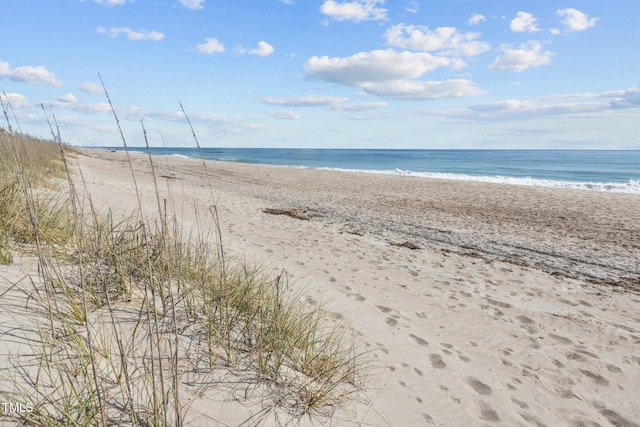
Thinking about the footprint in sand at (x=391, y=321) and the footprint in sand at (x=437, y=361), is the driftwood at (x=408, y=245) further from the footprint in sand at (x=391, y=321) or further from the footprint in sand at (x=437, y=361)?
the footprint in sand at (x=437, y=361)

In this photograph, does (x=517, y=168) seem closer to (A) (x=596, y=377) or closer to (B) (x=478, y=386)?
(A) (x=596, y=377)

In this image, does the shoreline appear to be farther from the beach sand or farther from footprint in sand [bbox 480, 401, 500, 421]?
footprint in sand [bbox 480, 401, 500, 421]

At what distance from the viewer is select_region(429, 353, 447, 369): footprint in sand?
395 centimetres

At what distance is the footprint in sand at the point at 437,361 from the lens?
3.95m

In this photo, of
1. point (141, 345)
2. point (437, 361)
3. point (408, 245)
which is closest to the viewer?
point (141, 345)

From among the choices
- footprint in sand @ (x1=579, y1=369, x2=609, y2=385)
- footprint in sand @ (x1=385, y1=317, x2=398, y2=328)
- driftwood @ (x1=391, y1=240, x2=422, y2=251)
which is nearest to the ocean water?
→ footprint in sand @ (x1=385, y1=317, x2=398, y2=328)

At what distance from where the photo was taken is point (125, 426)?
2.01 meters

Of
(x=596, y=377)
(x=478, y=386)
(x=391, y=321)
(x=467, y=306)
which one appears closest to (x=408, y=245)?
(x=467, y=306)

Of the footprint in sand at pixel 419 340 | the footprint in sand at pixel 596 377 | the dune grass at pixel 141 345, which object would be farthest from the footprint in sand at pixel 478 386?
the footprint in sand at pixel 596 377

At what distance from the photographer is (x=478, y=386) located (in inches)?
145

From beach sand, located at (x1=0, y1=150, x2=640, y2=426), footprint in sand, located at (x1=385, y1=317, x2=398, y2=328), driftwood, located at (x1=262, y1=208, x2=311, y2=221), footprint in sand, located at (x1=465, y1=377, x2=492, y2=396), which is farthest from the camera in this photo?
driftwood, located at (x1=262, y1=208, x2=311, y2=221)

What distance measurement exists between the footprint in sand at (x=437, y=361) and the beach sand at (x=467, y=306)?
2cm

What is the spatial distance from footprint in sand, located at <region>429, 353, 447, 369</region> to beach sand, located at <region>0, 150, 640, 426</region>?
0.05 ft

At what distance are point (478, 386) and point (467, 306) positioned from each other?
2.26 m
